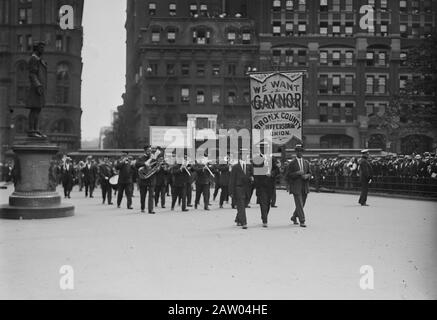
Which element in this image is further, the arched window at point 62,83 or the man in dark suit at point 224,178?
the arched window at point 62,83

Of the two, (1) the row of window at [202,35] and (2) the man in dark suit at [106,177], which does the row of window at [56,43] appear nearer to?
(1) the row of window at [202,35]

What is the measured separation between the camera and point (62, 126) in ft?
254

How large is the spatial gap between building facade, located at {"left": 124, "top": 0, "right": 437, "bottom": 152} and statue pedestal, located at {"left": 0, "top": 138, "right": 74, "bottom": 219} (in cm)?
5344

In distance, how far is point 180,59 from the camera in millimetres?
72812

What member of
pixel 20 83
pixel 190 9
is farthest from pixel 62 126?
pixel 190 9

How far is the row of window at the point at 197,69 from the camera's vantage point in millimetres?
72812

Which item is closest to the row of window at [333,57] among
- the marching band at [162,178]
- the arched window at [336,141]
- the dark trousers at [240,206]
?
the arched window at [336,141]

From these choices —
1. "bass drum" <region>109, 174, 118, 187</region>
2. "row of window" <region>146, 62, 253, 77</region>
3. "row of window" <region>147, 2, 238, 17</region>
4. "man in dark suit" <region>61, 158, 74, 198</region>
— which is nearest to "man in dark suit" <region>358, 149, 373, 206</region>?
"bass drum" <region>109, 174, 118, 187</region>

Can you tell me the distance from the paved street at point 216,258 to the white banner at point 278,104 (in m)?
8.29

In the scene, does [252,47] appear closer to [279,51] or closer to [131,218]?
[279,51]

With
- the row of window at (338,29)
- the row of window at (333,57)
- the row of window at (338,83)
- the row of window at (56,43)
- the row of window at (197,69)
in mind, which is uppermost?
the row of window at (338,29)

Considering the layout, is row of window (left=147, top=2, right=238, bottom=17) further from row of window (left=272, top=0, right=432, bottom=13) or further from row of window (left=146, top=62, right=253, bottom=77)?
row of window (left=272, top=0, right=432, bottom=13)

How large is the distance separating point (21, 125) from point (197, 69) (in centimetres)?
2463
